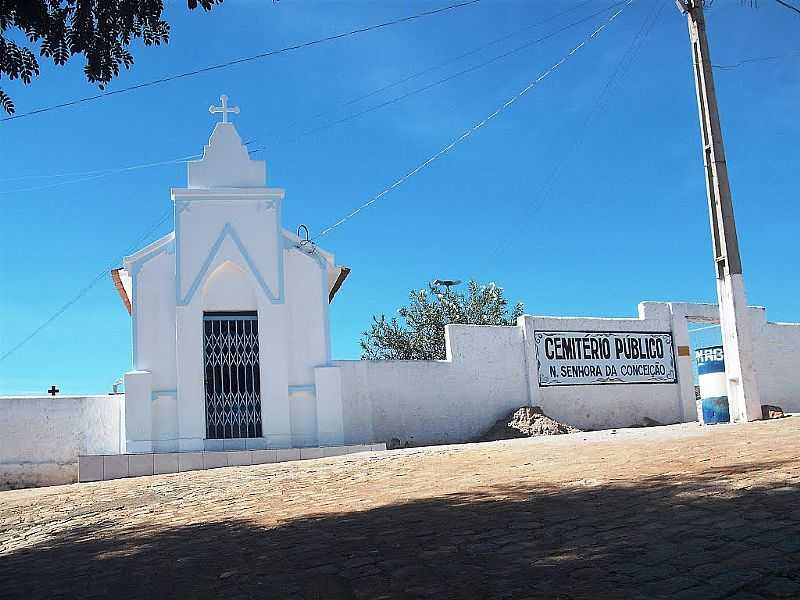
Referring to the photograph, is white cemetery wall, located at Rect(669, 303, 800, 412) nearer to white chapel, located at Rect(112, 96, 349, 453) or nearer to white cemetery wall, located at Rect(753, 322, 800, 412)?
white cemetery wall, located at Rect(753, 322, 800, 412)

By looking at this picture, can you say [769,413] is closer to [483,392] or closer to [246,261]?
[483,392]

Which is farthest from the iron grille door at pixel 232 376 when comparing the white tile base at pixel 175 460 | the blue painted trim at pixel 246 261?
the white tile base at pixel 175 460

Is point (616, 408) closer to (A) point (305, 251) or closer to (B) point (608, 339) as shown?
(B) point (608, 339)

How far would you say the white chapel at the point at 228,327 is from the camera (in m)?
16.2

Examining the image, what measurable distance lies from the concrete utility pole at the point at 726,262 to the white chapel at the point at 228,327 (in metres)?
7.39

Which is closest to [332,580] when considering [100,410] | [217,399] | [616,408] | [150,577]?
[150,577]

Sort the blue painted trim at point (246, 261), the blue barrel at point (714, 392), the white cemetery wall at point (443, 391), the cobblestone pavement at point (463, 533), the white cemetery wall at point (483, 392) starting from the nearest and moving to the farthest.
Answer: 1. the cobblestone pavement at point (463, 533)
2. the blue barrel at point (714, 392)
3. the blue painted trim at point (246, 261)
4. the white cemetery wall at point (443, 391)
5. the white cemetery wall at point (483, 392)

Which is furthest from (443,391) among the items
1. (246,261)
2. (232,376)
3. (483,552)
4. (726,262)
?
(483,552)

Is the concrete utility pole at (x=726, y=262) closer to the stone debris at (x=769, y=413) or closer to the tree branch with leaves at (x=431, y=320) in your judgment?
the stone debris at (x=769, y=413)

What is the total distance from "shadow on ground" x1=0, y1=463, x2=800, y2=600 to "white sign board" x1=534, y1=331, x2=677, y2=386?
13466 mm

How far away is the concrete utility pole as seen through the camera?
14.1 metres

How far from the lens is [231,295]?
17.0 meters

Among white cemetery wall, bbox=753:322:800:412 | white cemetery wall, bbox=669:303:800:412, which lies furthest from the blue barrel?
white cemetery wall, bbox=753:322:800:412

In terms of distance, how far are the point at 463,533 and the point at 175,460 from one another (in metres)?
10.4
